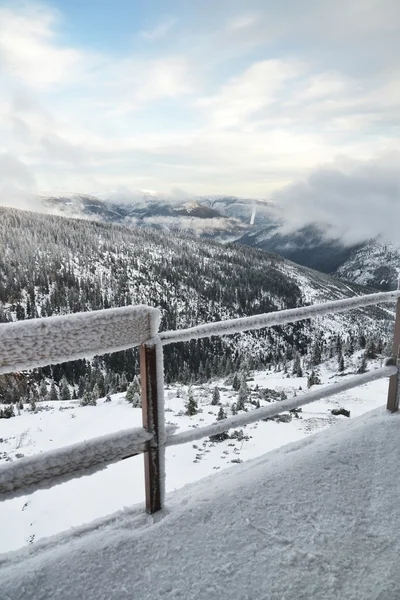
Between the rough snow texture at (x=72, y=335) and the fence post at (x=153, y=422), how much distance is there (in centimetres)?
11

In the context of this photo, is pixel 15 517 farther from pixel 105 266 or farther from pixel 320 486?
pixel 105 266

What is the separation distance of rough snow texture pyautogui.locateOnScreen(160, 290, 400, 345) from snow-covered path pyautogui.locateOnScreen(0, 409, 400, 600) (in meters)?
1.01

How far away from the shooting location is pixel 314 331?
145125mm

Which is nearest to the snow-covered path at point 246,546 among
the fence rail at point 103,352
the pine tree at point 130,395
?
the fence rail at point 103,352

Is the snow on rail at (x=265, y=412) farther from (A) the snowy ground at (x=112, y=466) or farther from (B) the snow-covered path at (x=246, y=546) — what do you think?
(A) the snowy ground at (x=112, y=466)

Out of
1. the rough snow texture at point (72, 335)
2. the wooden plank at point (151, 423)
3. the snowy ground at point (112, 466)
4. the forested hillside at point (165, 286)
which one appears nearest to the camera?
the rough snow texture at point (72, 335)

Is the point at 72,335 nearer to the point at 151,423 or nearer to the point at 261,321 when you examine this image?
the point at 151,423

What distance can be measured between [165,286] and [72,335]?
156228mm

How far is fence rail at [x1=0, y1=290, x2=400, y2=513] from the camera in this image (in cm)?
171

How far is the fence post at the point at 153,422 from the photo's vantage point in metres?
2.05

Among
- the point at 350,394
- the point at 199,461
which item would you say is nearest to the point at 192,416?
the point at 199,461

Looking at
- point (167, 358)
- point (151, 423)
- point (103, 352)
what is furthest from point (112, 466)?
point (167, 358)

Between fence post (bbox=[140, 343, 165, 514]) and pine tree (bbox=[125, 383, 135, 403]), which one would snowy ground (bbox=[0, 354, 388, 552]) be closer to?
fence post (bbox=[140, 343, 165, 514])

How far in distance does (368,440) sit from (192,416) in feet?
40.3
